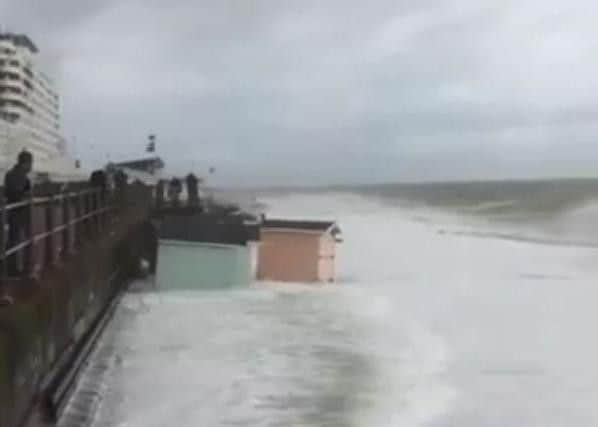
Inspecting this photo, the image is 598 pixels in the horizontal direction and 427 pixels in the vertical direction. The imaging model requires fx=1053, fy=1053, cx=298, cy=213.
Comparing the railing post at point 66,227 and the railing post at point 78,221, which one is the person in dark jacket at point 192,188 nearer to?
the railing post at point 78,221

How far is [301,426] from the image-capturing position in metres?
9.10

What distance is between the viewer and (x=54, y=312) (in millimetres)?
9375

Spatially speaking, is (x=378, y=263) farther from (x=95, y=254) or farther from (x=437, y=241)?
(x=95, y=254)

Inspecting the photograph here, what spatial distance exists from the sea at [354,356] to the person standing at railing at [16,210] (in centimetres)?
155

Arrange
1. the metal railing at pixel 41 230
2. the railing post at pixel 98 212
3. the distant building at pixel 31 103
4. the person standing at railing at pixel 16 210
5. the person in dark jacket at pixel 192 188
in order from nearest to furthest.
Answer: the metal railing at pixel 41 230 < the person standing at railing at pixel 16 210 < the railing post at pixel 98 212 < the person in dark jacket at pixel 192 188 < the distant building at pixel 31 103

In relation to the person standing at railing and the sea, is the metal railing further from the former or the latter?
the sea

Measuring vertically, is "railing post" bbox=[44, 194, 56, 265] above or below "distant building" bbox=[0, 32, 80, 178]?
below

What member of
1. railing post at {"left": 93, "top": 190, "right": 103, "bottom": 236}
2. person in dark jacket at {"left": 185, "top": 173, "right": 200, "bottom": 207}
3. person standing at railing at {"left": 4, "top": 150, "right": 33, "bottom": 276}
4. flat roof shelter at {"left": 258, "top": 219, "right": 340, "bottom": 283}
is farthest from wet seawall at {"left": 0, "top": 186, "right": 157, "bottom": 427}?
person in dark jacket at {"left": 185, "top": 173, "right": 200, "bottom": 207}

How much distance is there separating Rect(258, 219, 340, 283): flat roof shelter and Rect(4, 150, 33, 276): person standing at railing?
1283 cm

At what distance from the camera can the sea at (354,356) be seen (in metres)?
9.78

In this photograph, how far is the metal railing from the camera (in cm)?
841

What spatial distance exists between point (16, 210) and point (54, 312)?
3.79 feet

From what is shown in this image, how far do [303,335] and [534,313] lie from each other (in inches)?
219

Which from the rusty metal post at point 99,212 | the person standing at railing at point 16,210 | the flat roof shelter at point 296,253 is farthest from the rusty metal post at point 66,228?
the flat roof shelter at point 296,253
